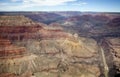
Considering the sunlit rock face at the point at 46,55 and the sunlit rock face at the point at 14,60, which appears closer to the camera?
the sunlit rock face at the point at 14,60

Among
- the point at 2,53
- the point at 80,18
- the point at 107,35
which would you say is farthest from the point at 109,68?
the point at 80,18

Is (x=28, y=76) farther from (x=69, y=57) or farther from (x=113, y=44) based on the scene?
(x=113, y=44)

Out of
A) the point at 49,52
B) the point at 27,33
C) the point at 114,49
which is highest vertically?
the point at 27,33

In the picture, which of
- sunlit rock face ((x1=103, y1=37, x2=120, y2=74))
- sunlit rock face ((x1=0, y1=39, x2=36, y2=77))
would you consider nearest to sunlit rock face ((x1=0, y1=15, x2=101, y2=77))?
sunlit rock face ((x1=0, y1=39, x2=36, y2=77))

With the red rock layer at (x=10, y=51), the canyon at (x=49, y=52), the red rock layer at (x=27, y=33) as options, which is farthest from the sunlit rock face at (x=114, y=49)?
the red rock layer at (x=10, y=51)

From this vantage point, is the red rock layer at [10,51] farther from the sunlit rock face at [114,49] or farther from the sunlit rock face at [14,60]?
the sunlit rock face at [114,49]

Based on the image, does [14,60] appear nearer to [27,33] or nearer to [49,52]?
[49,52]

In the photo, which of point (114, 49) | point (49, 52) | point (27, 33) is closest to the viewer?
point (49, 52)

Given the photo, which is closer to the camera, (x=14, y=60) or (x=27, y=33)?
(x=14, y=60)

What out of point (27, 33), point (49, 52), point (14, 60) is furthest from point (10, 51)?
point (27, 33)
